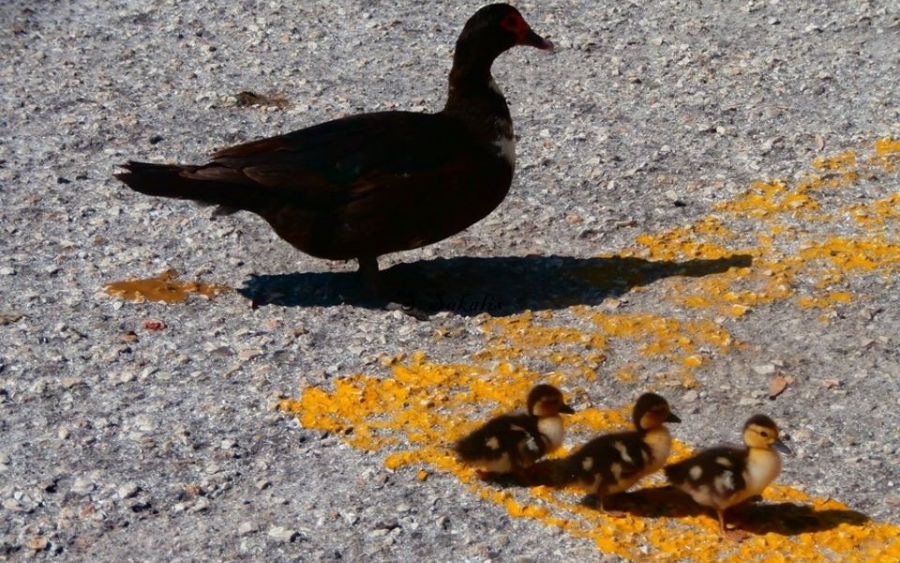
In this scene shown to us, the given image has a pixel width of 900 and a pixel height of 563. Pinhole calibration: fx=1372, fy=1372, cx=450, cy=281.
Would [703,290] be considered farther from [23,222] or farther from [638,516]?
[23,222]

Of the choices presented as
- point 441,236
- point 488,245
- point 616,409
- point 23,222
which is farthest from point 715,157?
point 23,222

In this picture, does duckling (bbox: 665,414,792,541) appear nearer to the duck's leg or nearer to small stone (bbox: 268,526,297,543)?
small stone (bbox: 268,526,297,543)

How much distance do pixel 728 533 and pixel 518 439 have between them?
0.87 metres

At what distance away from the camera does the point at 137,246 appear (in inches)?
301

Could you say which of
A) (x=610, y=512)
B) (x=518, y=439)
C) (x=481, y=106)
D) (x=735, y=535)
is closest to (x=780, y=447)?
(x=735, y=535)

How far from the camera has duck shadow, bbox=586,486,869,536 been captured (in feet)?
16.9

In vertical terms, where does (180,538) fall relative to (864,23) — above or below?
below

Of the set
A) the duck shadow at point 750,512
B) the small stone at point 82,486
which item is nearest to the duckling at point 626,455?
the duck shadow at point 750,512

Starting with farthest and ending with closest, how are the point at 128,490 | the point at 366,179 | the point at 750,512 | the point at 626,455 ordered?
the point at 366,179
the point at 128,490
the point at 750,512
the point at 626,455

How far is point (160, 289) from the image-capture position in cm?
717

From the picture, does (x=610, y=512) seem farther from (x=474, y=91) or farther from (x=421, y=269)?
(x=474, y=91)

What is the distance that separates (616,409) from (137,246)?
10.0ft

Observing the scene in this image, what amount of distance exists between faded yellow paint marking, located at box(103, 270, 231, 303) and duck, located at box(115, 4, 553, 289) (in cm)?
45

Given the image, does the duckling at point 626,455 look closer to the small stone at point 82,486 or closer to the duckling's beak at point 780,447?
the duckling's beak at point 780,447
